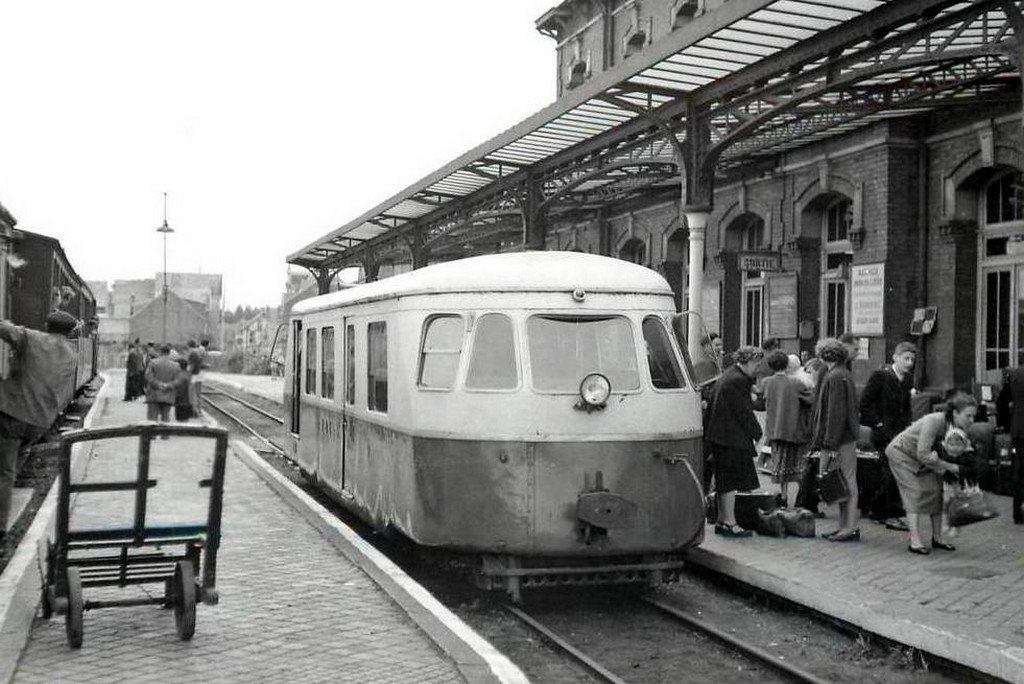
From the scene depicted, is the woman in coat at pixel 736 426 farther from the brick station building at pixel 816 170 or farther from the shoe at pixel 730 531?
the brick station building at pixel 816 170

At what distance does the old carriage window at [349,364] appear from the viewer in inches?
398

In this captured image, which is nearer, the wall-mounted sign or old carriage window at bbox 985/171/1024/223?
old carriage window at bbox 985/171/1024/223

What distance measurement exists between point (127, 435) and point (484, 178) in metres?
12.9

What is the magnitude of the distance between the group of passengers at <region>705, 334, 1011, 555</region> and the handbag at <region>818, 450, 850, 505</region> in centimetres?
2

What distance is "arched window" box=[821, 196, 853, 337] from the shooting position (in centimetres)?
1712

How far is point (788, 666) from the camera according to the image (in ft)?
21.1

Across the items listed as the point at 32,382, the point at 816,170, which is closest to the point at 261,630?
the point at 32,382

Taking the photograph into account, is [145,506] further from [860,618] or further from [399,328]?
[860,618]

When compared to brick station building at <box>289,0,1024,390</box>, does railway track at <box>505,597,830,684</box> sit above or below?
below

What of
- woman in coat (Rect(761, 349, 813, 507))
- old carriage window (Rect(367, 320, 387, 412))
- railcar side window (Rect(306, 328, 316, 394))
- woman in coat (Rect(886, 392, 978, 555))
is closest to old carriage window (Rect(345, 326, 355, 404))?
old carriage window (Rect(367, 320, 387, 412))

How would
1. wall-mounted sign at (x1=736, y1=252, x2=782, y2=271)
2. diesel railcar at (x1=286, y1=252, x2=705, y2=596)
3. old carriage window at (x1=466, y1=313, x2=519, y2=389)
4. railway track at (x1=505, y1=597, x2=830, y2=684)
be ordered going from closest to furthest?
railway track at (x1=505, y1=597, x2=830, y2=684), diesel railcar at (x1=286, y1=252, x2=705, y2=596), old carriage window at (x1=466, y1=313, x2=519, y2=389), wall-mounted sign at (x1=736, y1=252, x2=782, y2=271)

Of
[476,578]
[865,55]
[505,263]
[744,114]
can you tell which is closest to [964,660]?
[476,578]

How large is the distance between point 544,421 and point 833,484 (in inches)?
129

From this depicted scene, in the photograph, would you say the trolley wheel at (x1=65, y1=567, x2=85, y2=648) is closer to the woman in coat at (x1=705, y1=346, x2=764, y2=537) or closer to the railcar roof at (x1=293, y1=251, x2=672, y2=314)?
the railcar roof at (x1=293, y1=251, x2=672, y2=314)
